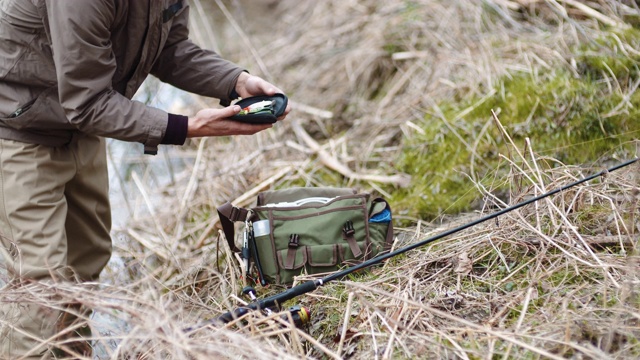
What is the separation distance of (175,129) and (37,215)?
67 centimetres

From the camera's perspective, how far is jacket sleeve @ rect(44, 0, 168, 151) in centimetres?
230

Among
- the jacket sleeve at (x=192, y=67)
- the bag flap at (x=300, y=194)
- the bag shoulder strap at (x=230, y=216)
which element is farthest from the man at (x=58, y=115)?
the bag flap at (x=300, y=194)

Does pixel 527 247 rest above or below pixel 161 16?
below

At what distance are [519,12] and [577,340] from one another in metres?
3.85

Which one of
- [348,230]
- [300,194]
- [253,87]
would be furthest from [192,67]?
[348,230]

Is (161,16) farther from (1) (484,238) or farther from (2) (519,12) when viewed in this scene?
(2) (519,12)

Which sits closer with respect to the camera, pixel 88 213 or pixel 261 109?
pixel 261 109

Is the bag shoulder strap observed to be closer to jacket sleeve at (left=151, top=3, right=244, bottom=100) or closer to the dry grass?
the dry grass

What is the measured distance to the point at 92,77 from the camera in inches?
95.2

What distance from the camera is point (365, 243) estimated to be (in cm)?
295

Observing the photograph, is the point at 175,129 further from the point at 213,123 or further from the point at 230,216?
the point at 230,216

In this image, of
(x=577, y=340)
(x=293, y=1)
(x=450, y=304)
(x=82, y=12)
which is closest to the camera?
(x=577, y=340)

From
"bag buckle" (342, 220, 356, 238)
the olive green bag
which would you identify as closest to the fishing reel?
the olive green bag

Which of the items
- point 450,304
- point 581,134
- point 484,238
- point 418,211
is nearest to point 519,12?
point 581,134
